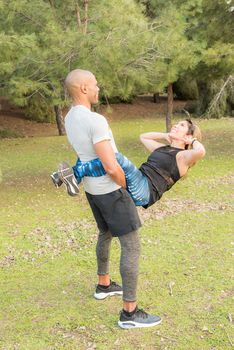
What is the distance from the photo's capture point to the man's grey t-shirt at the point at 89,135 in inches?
128

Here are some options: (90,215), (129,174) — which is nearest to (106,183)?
(129,174)

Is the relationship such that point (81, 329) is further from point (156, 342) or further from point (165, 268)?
point (165, 268)

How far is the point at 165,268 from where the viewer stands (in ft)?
16.2

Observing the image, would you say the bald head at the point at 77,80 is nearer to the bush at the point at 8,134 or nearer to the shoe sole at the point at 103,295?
the shoe sole at the point at 103,295

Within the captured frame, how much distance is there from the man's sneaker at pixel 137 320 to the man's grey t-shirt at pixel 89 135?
3.53ft

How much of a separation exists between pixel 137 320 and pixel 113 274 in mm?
1119

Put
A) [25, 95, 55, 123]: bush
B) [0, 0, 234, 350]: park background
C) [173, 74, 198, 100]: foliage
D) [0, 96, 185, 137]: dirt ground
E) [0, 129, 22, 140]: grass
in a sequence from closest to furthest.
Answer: [0, 0, 234, 350]: park background
[0, 129, 22, 140]: grass
[0, 96, 185, 137]: dirt ground
[25, 95, 55, 123]: bush
[173, 74, 198, 100]: foliage

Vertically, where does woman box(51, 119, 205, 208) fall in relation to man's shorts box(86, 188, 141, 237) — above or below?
above

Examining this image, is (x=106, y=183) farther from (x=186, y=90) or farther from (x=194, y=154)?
(x=186, y=90)

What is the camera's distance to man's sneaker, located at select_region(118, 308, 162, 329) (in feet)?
12.2

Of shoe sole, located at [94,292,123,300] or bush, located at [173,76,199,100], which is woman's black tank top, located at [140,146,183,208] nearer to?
shoe sole, located at [94,292,123,300]

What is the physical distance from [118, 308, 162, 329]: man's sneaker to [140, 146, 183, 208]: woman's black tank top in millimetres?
907

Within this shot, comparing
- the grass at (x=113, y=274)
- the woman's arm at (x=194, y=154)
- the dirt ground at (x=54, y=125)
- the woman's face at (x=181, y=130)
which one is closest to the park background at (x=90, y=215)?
the grass at (x=113, y=274)

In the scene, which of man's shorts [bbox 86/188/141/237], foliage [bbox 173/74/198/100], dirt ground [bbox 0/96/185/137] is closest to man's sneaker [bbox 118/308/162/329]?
man's shorts [bbox 86/188/141/237]
